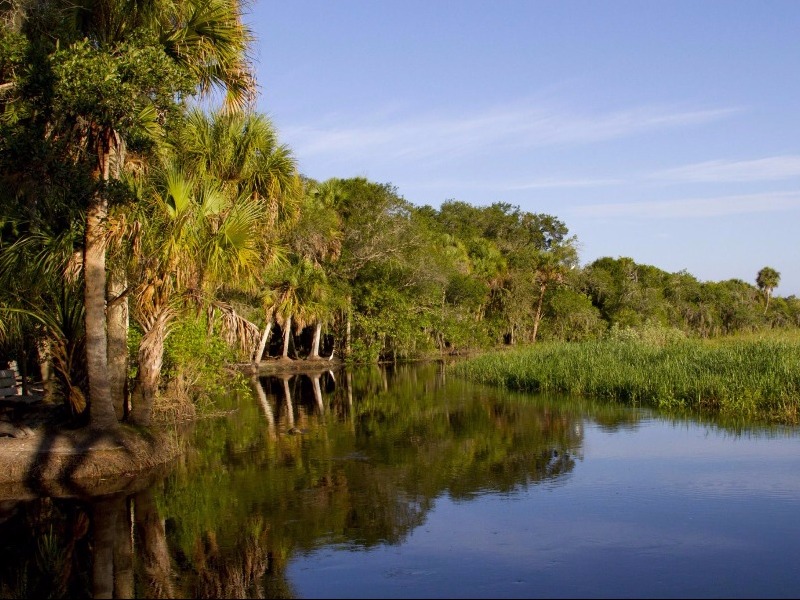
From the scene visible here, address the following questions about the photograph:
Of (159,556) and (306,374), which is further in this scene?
(306,374)

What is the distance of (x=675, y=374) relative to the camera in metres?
22.2

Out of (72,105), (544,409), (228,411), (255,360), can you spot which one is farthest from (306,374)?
(72,105)

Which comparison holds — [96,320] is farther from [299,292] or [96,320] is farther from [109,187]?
[299,292]

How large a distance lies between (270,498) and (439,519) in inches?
102

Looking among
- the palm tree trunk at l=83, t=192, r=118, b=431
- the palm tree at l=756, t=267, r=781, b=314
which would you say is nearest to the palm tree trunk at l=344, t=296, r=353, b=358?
the palm tree trunk at l=83, t=192, r=118, b=431

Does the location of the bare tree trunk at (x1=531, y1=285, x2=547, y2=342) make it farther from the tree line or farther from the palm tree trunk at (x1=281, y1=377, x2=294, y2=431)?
the tree line

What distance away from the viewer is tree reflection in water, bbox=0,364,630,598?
820 centimetres

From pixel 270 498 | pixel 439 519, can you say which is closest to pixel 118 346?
pixel 270 498

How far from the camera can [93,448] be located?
41.2 feet

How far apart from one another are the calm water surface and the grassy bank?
2.07 m

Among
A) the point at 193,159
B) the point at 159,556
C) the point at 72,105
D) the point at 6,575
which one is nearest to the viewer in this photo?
the point at 6,575

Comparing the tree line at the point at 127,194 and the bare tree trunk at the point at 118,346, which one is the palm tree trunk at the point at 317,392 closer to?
the tree line at the point at 127,194

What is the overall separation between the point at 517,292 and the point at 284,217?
1268 inches

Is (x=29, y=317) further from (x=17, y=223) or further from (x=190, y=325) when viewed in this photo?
(x=190, y=325)
